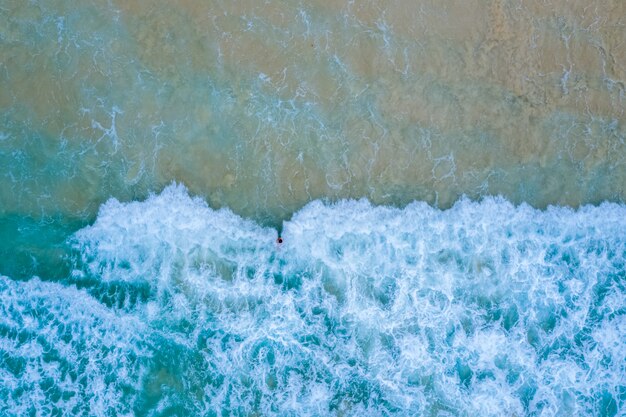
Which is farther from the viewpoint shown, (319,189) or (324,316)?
(319,189)

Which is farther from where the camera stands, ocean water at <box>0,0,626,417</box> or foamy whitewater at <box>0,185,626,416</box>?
ocean water at <box>0,0,626,417</box>

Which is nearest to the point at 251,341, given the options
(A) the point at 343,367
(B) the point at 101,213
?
(A) the point at 343,367

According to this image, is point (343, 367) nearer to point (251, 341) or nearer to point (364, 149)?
point (251, 341)

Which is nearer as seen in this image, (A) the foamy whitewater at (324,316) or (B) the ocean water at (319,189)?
(A) the foamy whitewater at (324,316)
